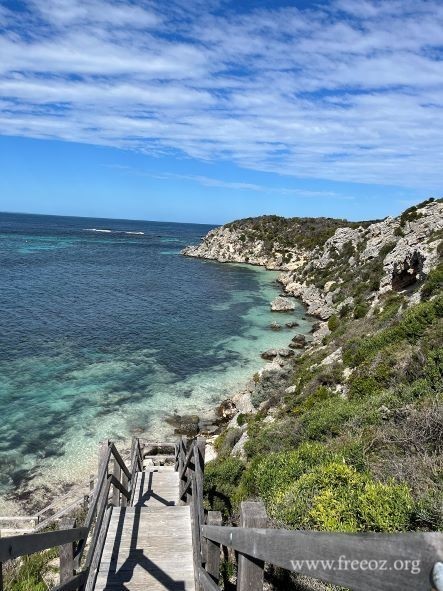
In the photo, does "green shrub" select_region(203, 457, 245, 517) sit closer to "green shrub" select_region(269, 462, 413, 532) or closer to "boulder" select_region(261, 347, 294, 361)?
"green shrub" select_region(269, 462, 413, 532)

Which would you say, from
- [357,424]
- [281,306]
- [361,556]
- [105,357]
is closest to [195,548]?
[361,556]

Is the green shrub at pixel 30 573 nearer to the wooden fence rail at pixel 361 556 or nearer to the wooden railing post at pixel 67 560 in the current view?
the wooden railing post at pixel 67 560

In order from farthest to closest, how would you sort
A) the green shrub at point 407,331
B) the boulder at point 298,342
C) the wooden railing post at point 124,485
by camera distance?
1. the boulder at point 298,342
2. the green shrub at point 407,331
3. the wooden railing post at point 124,485

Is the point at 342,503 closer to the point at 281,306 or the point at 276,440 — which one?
the point at 276,440

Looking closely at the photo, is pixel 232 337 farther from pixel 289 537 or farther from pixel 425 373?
pixel 289 537

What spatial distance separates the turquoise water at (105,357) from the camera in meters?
20.2

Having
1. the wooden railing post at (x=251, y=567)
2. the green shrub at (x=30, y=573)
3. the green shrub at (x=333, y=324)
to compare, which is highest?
the wooden railing post at (x=251, y=567)

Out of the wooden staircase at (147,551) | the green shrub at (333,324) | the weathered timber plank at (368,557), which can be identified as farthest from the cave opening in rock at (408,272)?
the weathered timber plank at (368,557)

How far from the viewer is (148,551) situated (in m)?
6.58

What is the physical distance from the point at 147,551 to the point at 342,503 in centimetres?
309

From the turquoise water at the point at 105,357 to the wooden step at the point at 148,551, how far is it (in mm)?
11807

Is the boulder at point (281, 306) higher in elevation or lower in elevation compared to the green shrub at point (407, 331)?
lower

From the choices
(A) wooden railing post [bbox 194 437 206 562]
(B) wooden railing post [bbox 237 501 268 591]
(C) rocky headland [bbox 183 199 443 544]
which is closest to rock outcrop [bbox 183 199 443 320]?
(C) rocky headland [bbox 183 199 443 544]

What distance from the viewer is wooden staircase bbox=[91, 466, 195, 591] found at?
19.3ft
